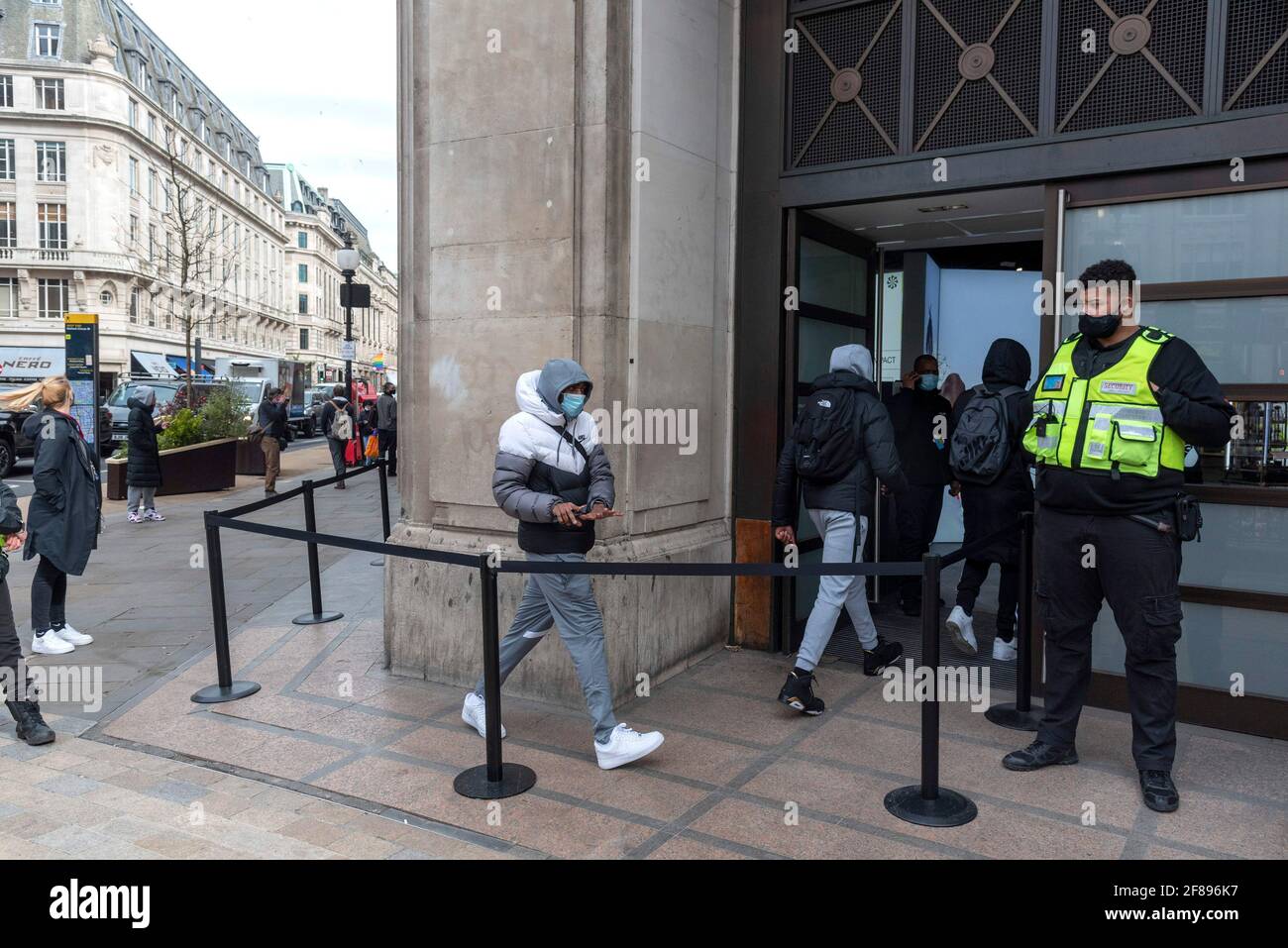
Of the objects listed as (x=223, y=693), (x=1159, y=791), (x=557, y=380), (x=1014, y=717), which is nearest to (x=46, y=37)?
(x=223, y=693)

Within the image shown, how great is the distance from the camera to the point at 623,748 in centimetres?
431

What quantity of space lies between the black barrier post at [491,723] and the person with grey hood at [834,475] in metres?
1.57

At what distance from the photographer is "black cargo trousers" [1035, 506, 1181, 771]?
387 cm

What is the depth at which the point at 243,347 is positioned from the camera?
83.0 metres

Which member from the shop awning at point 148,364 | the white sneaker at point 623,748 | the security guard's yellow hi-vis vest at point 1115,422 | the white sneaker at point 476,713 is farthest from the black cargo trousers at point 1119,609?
the shop awning at point 148,364

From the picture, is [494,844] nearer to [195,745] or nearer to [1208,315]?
[195,745]

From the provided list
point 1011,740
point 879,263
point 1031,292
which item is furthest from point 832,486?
point 1031,292

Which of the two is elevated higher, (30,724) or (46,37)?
(46,37)

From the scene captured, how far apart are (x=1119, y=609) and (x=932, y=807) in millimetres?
1114

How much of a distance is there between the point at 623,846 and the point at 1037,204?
4.63 meters

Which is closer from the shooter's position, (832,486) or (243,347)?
(832,486)

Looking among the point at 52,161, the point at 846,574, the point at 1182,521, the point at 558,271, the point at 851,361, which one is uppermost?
the point at 52,161

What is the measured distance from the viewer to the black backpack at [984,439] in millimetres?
5820

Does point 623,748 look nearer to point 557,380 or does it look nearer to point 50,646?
point 557,380
